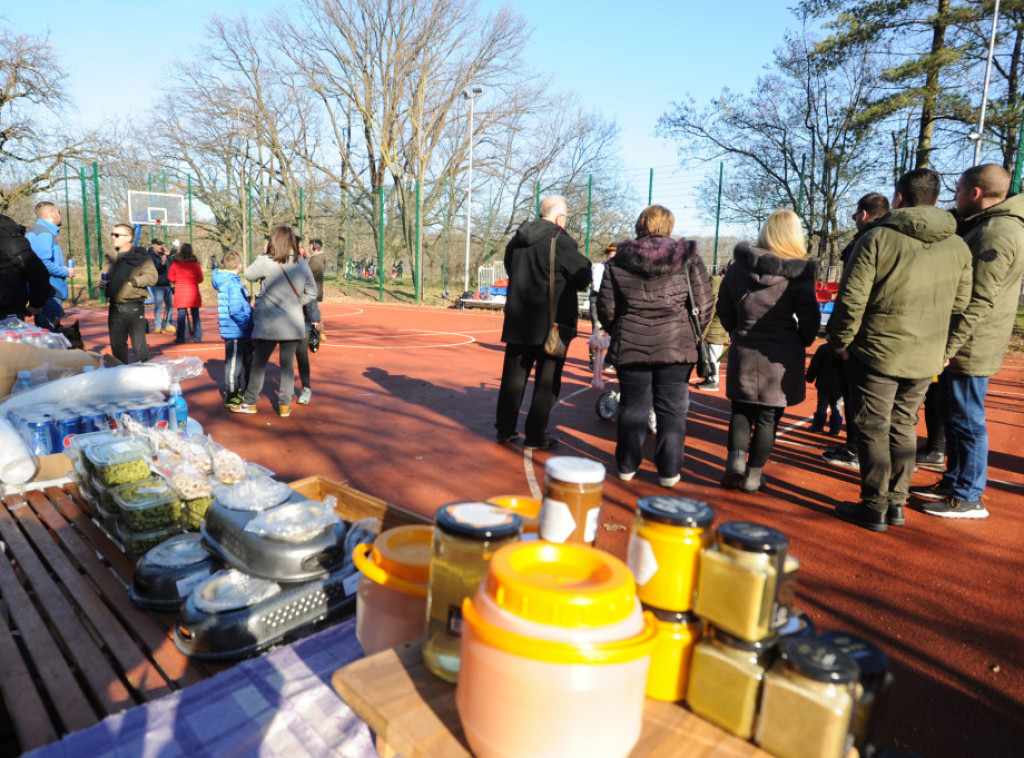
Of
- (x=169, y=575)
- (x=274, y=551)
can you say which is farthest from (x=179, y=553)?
(x=274, y=551)

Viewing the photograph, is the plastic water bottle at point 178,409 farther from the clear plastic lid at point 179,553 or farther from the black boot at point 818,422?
the black boot at point 818,422

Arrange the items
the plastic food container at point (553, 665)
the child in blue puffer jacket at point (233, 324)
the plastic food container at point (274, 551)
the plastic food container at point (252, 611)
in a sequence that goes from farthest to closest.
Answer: the child in blue puffer jacket at point (233, 324) → the plastic food container at point (274, 551) → the plastic food container at point (252, 611) → the plastic food container at point (553, 665)

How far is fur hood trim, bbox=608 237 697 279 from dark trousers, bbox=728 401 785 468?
1.09 m

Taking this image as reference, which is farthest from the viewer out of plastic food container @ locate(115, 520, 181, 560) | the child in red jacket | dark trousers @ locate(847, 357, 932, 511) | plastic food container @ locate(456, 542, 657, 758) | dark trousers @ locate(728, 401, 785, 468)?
the child in red jacket

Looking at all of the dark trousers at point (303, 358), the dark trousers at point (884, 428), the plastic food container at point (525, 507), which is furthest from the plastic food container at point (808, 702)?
the dark trousers at point (303, 358)

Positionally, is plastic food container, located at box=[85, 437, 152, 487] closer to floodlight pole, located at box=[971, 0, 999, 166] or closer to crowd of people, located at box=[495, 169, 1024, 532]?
crowd of people, located at box=[495, 169, 1024, 532]

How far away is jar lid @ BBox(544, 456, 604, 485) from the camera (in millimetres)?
1614

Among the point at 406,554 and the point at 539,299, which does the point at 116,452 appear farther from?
the point at 539,299

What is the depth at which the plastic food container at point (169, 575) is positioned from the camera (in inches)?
97.4

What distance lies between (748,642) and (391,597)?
87cm

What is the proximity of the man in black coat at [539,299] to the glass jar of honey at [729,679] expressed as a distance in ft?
13.4

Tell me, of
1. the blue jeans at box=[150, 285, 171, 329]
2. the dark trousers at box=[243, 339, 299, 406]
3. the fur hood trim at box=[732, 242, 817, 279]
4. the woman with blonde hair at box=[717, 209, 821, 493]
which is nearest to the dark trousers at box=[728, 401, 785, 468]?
the woman with blonde hair at box=[717, 209, 821, 493]

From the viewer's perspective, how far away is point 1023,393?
9.54 metres

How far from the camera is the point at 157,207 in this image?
22703mm
